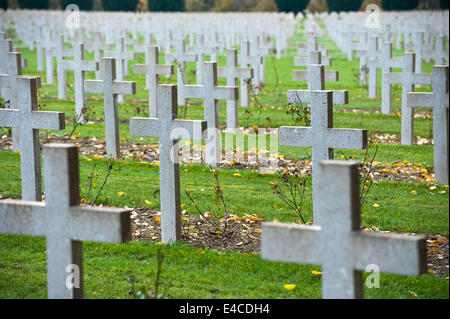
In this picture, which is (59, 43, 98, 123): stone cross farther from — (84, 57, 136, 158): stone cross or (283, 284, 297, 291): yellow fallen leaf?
(283, 284, 297, 291): yellow fallen leaf

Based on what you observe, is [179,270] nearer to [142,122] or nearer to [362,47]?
[142,122]

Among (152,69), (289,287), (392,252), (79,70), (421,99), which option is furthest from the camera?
(79,70)

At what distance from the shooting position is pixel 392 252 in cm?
337

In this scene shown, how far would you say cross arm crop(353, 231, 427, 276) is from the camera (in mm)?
3338

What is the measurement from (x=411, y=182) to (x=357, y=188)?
577 cm

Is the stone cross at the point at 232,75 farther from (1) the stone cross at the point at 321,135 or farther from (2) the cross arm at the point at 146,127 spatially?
(1) the stone cross at the point at 321,135

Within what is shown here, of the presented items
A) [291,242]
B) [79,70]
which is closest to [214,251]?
[291,242]

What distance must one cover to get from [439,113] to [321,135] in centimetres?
276

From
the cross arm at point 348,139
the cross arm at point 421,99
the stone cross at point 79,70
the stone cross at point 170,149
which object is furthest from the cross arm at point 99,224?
the stone cross at point 79,70

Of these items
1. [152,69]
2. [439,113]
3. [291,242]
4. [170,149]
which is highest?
[152,69]

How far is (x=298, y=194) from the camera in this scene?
8.45 meters

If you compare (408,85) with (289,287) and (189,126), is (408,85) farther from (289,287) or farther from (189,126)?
(289,287)

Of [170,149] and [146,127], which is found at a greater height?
[146,127]
